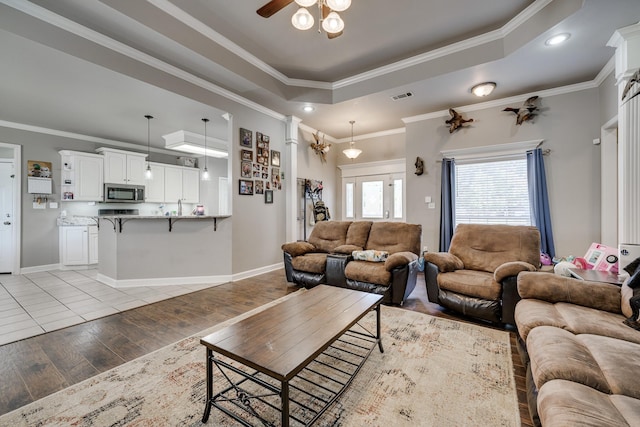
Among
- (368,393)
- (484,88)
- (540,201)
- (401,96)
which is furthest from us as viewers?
(401,96)

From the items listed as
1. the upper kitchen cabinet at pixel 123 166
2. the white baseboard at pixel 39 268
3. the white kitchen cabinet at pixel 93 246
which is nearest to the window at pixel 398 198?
the upper kitchen cabinet at pixel 123 166

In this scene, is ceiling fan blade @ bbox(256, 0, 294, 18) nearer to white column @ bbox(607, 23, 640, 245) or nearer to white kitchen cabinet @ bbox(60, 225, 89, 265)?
white column @ bbox(607, 23, 640, 245)

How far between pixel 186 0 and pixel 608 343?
416 centimetres

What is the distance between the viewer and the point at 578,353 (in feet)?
4.09

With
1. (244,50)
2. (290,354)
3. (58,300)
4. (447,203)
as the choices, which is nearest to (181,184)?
(58,300)

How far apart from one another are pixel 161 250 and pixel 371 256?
3140mm

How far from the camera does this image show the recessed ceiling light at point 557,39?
275 cm

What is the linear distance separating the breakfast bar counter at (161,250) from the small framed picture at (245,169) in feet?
2.57

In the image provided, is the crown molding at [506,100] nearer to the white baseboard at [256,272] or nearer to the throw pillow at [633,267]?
the throw pillow at [633,267]

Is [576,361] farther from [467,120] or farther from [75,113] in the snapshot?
[75,113]

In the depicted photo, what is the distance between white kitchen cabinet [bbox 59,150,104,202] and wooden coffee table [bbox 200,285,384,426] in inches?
233

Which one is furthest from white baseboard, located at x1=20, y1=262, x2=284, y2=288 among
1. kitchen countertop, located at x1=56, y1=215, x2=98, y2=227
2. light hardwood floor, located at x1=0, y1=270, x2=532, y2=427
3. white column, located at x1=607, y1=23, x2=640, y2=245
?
white column, located at x1=607, y1=23, x2=640, y2=245

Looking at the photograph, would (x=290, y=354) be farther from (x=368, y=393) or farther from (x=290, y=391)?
Answer: (x=368, y=393)

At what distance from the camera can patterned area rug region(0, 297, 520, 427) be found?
55.3 inches
